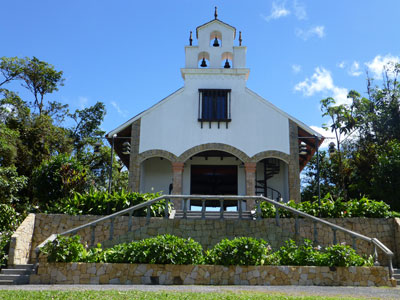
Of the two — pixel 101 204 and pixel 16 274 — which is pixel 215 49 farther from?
pixel 16 274

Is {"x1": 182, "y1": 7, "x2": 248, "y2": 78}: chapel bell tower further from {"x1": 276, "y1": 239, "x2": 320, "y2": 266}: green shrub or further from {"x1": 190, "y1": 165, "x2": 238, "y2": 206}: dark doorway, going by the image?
{"x1": 276, "y1": 239, "x2": 320, "y2": 266}: green shrub

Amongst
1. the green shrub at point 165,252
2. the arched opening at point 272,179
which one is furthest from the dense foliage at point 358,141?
the green shrub at point 165,252

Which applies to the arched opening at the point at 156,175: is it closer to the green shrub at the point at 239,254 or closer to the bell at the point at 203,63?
the bell at the point at 203,63

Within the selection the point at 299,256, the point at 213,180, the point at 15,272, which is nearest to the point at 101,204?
the point at 15,272

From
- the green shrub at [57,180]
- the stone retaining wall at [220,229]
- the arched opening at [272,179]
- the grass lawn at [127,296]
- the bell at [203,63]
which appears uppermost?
the bell at [203,63]

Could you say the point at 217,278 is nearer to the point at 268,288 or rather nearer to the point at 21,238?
the point at 268,288

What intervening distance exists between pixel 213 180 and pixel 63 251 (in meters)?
13.5

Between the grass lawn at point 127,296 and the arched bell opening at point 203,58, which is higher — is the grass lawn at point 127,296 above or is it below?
below

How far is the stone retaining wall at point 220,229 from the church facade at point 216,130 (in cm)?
534

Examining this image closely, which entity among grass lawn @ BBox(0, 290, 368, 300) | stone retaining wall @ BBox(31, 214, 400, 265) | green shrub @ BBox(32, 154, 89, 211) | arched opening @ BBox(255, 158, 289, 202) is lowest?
grass lawn @ BBox(0, 290, 368, 300)

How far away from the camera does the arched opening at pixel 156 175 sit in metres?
21.6

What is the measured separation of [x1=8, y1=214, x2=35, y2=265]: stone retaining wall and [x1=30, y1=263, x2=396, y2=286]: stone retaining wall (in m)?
2.54

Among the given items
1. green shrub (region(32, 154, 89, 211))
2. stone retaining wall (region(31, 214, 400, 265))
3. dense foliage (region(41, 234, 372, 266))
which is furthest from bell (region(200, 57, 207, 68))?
dense foliage (region(41, 234, 372, 266))

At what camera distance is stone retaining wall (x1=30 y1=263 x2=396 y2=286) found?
10.0 metres
